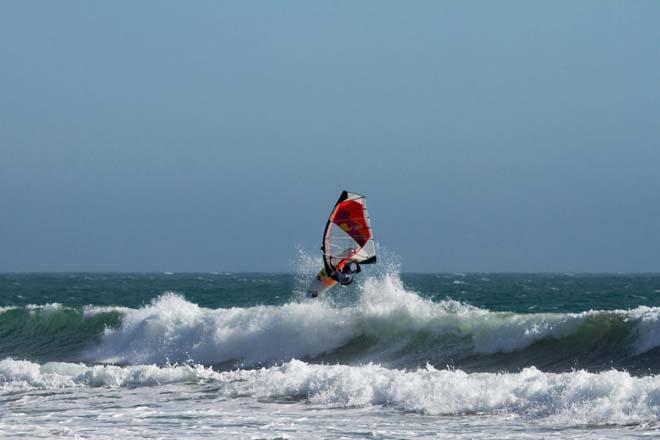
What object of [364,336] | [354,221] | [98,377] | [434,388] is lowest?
[98,377]

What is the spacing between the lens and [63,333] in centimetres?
2856

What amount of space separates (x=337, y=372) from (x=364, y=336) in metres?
5.85

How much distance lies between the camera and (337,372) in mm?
16609

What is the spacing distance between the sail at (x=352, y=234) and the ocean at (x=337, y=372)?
2175mm

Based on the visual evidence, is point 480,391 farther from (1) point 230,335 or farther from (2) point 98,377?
(1) point 230,335

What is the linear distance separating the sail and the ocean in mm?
2175

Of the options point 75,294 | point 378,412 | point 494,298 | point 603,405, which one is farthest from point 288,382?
point 75,294

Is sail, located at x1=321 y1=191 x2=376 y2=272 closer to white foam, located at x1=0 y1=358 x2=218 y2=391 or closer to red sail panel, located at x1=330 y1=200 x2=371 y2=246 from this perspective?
red sail panel, located at x1=330 y1=200 x2=371 y2=246

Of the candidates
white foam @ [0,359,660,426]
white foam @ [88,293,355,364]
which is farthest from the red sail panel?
white foam @ [88,293,355,364]

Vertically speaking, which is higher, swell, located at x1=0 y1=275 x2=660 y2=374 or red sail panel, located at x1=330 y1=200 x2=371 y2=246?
red sail panel, located at x1=330 y1=200 x2=371 y2=246

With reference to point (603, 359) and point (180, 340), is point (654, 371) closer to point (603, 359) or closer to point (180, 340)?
point (603, 359)

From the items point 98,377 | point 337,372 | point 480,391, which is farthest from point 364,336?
point 480,391

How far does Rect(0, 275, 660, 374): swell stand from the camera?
1911 centimetres

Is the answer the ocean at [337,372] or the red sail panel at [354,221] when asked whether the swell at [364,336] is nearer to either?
the ocean at [337,372]
